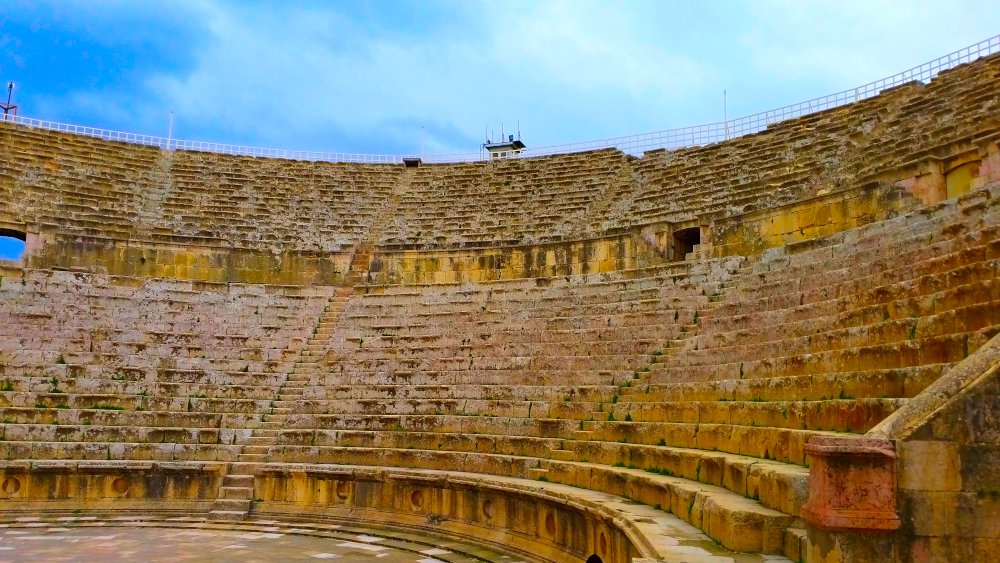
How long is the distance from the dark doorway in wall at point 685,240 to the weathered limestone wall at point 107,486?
34.9 feet

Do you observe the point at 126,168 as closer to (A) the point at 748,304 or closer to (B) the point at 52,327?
(B) the point at 52,327

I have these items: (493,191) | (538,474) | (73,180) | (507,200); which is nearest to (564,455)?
(538,474)

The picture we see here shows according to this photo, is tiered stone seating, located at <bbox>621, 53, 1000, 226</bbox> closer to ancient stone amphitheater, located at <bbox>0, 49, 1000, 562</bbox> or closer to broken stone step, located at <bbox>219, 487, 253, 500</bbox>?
ancient stone amphitheater, located at <bbox>0, 49, 1000, 562</bbox>

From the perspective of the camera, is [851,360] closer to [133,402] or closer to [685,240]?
[685,240]

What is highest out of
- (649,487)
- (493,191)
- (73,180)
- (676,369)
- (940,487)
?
(493,191)

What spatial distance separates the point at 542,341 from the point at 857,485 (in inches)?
387

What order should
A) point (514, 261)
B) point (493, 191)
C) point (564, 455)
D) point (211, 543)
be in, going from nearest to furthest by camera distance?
point (211, 543)
point (564, 455)
point (514, 261)
point (493, 191)

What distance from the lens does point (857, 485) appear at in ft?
13.8

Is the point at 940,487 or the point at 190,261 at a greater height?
the point at 190,261

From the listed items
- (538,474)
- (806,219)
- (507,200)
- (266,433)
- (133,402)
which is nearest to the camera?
(538,474)

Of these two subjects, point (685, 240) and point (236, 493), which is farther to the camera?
point (685, 240)

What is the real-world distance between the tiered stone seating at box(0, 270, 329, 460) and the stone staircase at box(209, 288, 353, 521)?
0.64 feet

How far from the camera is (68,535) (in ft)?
34.3

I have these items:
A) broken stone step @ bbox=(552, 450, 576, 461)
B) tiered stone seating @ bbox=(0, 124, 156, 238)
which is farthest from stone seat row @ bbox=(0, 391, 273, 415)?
tiered stone seating @ bbox=(0, 124, 156, 238)
